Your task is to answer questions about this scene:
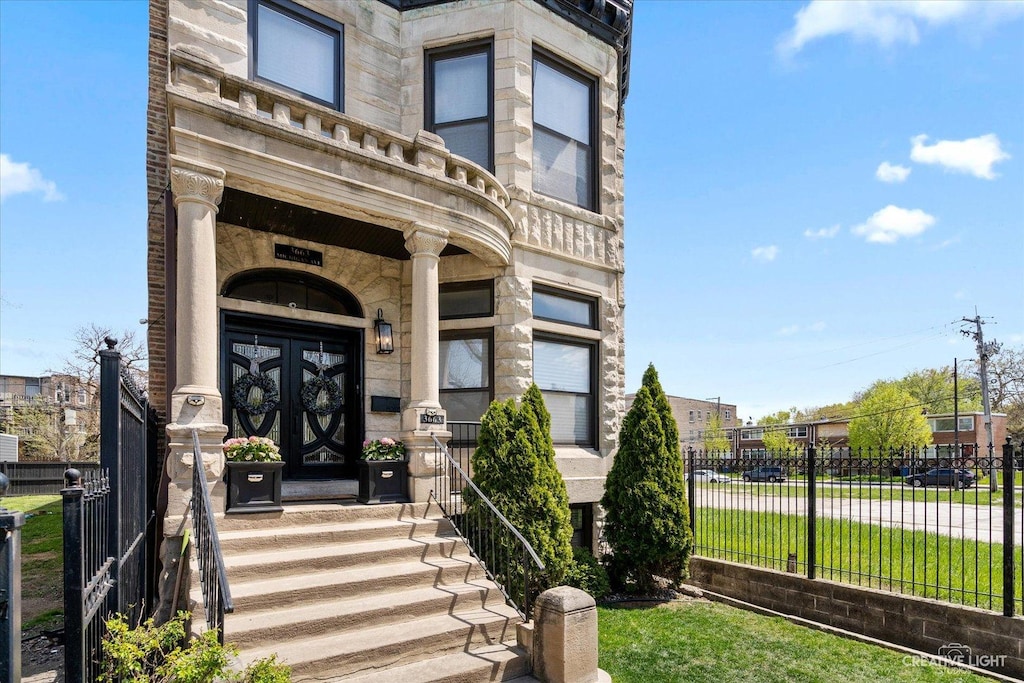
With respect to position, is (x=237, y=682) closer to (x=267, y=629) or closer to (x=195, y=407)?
(x=267, y=629)

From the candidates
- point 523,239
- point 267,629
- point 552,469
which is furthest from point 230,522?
point 523,239

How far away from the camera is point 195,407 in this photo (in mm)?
5879

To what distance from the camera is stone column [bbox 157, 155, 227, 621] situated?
579 centimetres

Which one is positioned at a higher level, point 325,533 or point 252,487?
point 252,487

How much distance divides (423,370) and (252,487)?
2292 millimetres

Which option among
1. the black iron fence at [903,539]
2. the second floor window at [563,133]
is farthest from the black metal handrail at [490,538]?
the second floor window at [563,133]

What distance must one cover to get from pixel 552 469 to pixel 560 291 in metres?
3.34

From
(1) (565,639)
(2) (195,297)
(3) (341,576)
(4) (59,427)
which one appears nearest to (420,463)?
(3) (341,576)

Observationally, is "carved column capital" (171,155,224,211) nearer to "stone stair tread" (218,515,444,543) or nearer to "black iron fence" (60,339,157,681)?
"black iron fence" (60,339,157,681)

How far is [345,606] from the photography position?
208 inches

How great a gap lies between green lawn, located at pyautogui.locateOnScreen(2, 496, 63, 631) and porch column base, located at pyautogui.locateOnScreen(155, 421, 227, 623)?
1.11 m

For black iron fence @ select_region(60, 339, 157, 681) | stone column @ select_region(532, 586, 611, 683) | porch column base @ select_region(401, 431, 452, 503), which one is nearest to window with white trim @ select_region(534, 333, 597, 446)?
porch column base @ select_region(401, 431, 452, 503)

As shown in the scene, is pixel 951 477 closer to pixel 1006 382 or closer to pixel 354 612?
pixel 354 612

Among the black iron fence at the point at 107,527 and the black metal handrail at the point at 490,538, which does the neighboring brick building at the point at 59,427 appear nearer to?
the black iron fence at the point at 107,527
